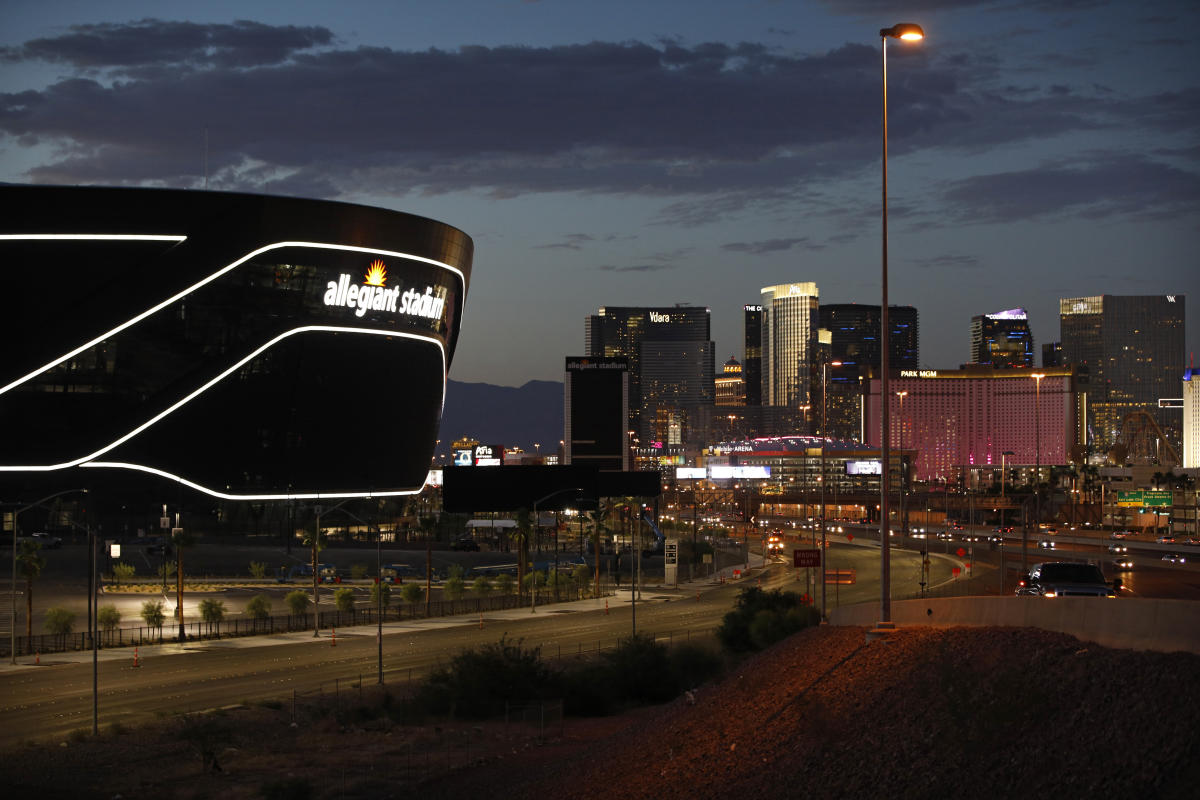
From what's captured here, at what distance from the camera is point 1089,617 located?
22.8m

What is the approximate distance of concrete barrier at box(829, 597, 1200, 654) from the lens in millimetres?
20734

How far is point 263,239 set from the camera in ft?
353

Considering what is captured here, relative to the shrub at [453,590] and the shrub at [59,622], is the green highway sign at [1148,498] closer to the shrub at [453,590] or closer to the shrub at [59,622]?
the shrub at [453,590]

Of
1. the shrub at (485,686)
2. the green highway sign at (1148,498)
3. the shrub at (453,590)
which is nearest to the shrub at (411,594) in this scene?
the shrub at (453,590)

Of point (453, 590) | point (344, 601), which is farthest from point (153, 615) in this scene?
point (453, 590)

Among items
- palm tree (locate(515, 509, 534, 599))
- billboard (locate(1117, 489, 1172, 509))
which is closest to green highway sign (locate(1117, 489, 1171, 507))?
billboard (locate(1117, 489, 1172, 509))

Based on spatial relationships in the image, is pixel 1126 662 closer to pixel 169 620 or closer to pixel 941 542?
pixel 169 620

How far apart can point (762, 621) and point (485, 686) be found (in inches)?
540

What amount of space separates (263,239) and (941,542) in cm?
8615

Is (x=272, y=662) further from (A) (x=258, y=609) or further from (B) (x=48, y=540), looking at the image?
(B) (x=48, y=540)

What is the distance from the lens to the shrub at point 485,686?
143 feet

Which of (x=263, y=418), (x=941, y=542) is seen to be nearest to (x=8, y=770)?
(x=263, y=418)

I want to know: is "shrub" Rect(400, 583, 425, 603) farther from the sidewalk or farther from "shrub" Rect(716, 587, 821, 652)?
"shrub" Rect(716, 587, 821, 652)

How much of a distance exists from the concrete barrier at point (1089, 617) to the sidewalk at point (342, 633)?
108 feet
